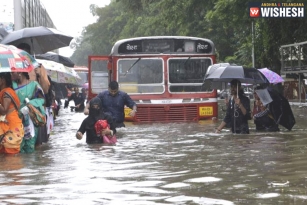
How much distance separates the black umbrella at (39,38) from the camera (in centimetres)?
1660

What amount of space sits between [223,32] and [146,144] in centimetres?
3163

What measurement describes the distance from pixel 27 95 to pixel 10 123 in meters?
0.77

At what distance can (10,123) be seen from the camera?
12.2m

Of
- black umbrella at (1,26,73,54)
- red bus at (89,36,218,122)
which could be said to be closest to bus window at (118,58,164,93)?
red bus at (89,36,218,122)

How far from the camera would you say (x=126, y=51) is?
68.0 feet

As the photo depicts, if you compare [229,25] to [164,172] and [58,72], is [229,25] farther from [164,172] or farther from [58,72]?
[164,172]

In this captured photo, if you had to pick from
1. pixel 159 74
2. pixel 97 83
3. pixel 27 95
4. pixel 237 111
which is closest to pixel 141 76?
pixel 159 74

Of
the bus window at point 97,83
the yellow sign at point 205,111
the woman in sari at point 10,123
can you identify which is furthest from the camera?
the bus window at point 97,83

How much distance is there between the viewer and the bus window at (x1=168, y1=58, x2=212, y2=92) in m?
20.8

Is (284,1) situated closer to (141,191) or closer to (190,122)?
(190,122)

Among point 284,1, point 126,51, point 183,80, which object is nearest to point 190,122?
point 183,80

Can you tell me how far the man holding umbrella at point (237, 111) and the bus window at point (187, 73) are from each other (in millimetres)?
5186

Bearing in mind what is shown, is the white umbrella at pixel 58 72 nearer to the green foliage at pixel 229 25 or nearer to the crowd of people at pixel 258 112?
the crowd of people at pixel 258 112

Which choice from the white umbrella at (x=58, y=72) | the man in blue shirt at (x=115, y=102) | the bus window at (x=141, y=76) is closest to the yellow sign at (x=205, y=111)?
the bus window at (x=141, y=76)
